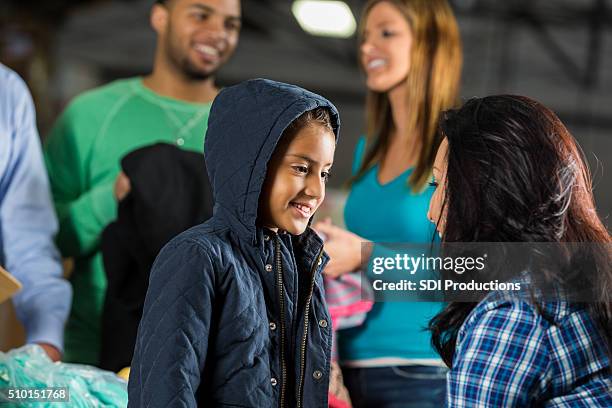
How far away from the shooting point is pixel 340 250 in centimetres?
142

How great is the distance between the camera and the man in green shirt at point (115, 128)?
1.68 metres

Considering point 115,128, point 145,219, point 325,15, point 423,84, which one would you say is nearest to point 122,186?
point 145,219

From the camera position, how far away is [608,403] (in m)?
0.97

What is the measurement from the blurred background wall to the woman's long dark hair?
5203 millimetres

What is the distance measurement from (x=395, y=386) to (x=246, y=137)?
25.3 inches

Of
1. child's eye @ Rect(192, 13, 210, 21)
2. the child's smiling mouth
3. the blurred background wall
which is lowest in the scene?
the child's smiling mouth

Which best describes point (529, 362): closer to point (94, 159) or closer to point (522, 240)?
point (522, 240)

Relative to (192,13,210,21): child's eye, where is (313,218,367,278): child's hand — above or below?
below

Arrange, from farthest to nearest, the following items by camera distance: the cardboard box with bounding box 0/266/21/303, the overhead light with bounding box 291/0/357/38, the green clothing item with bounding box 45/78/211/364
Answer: the overhead light with bounding box 291/0/357/38, the green clothing item with bounding box 45/78/211/364, the cardboard box with bounding box 0/266/21/303

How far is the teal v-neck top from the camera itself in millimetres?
1437

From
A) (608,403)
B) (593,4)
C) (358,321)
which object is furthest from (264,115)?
(593,4)

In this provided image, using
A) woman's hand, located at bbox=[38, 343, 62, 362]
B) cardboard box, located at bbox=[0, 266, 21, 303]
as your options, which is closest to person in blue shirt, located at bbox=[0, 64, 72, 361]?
woman's hand, located at bbox=[38, 343, 62, 362]

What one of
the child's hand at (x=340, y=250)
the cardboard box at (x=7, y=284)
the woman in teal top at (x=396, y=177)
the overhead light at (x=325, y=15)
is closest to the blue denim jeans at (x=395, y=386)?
the woman in teal top at (x=396, y=177)

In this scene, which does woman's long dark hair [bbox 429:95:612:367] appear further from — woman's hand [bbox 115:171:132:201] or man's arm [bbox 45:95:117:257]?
man's arm [bbox 45:95:117:257]
